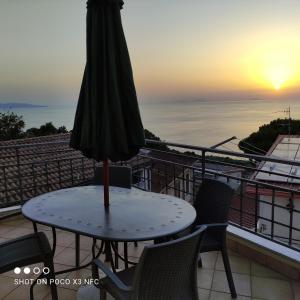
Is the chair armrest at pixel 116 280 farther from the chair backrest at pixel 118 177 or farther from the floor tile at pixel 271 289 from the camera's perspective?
the chair backrest at pixel 118 177

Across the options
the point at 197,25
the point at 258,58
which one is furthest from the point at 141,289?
the point at 258,58

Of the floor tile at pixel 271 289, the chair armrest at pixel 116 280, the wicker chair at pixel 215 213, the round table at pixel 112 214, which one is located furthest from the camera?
the floor tile at pixel 271 289

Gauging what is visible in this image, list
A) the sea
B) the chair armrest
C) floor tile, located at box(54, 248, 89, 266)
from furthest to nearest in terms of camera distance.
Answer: the sea < floor tile, located at box(54, 248, 89, 266) < the chair armrest

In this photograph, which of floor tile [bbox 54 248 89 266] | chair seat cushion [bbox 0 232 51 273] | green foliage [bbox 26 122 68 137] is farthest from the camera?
green foliage [bbox 26 122 68 137]

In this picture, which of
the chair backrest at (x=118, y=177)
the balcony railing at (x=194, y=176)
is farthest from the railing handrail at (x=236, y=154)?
the chair backrest at (x=118, y=177)

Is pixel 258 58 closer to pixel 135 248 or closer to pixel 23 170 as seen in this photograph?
pixel 23 170

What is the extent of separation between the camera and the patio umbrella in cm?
213

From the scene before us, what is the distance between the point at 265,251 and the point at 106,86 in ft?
6.92

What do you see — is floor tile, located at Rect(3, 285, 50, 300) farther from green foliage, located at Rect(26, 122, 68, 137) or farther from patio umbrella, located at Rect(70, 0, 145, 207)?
green foliage, located at Rect(26, 122, 68, 137)

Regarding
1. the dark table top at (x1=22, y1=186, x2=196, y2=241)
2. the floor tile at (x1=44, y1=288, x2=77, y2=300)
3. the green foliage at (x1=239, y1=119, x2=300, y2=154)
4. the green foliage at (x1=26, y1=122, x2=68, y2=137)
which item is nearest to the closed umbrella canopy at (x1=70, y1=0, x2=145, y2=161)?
the dark table top at (x1=22, y1=186, x2=196, y2=241)

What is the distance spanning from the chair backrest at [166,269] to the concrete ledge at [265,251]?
1.46 meters

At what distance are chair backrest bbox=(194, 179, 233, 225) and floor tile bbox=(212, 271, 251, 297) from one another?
53 cm

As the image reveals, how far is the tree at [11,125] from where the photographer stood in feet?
59.7

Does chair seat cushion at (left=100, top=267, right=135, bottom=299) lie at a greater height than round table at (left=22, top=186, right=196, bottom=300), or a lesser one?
lesser
